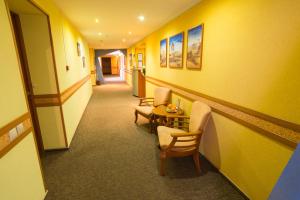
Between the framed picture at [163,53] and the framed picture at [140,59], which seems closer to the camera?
the framed picture at [163,53]

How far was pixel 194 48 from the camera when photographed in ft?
8.64

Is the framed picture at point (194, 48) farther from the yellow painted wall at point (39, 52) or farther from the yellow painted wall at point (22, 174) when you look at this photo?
the yellow painted wall at point (22, 174)

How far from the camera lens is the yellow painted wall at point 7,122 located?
121 centimetres

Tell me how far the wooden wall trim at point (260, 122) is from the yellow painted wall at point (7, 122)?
221cm

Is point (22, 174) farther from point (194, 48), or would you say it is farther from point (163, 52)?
point (163, 52)

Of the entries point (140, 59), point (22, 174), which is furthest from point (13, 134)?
point (140, 59)

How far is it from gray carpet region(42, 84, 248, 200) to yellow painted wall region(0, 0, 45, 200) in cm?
47

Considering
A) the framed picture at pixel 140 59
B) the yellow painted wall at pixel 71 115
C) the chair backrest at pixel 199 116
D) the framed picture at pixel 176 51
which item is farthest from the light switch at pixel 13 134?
the framed picture at pixel 140 59

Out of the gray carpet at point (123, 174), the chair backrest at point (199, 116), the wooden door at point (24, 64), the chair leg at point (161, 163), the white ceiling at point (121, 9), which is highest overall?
the white ceiling at point (121, 9)

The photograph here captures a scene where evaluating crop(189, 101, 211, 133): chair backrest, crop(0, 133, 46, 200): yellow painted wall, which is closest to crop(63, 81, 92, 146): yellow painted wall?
crop(0, 133, 46, 200): yellow painted wall

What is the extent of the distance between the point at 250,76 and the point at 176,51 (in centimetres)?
192

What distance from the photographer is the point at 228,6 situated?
1.88 metres

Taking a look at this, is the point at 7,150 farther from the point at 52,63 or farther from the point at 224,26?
the point at 224,26

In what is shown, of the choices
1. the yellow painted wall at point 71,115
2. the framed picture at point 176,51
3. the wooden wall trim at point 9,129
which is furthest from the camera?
the framed picture at point 176,51
